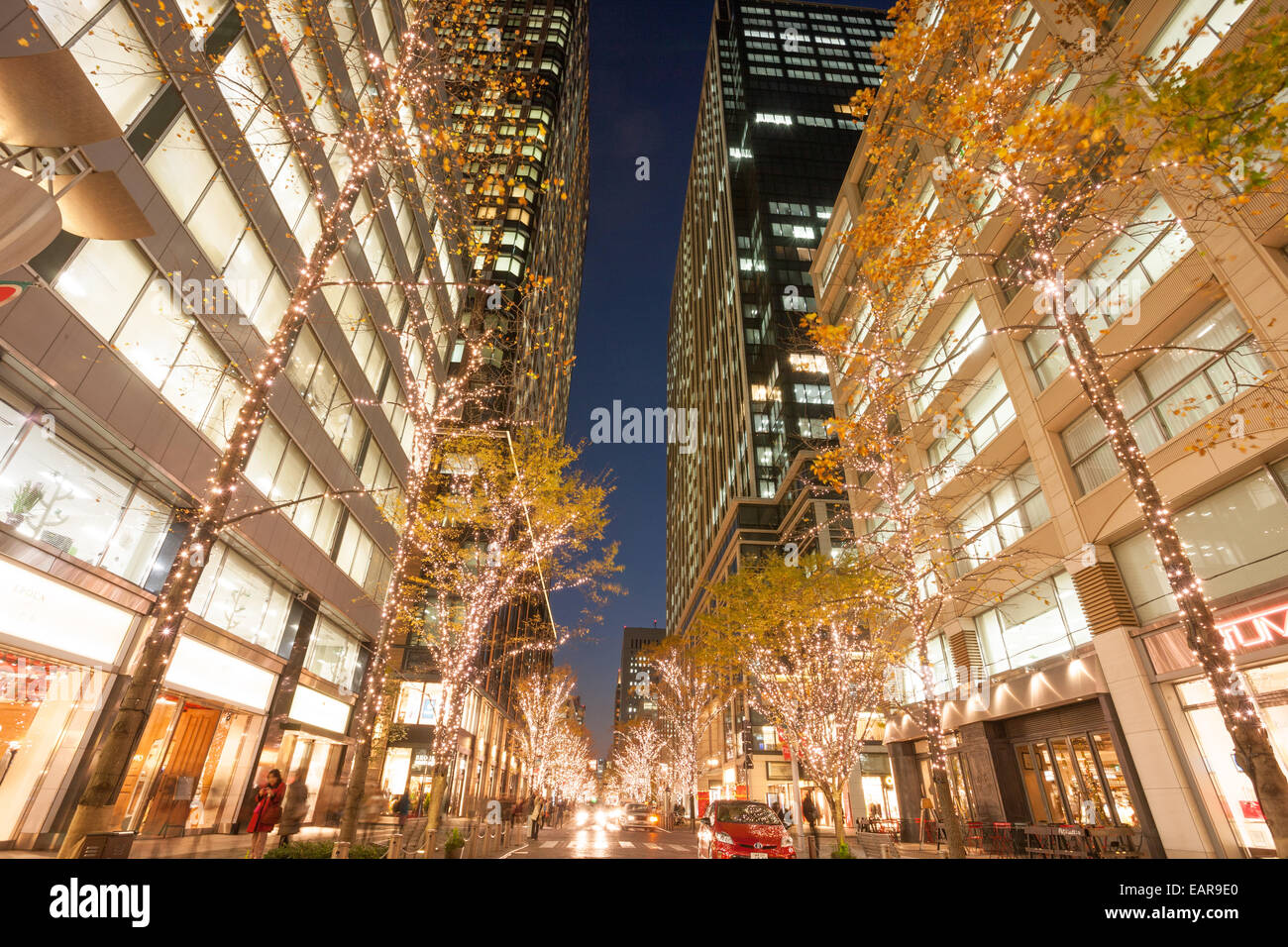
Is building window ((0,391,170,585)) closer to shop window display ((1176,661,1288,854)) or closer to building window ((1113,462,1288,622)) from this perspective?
building window ((1113,462,1288,622))

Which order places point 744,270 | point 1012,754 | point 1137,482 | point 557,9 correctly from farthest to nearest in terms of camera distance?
point 744,270
point 557,9
point 1012,754
point 1137,482

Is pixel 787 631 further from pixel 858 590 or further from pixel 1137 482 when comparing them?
pixel 1137 482

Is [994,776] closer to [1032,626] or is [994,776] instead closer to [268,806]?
[1032,626]

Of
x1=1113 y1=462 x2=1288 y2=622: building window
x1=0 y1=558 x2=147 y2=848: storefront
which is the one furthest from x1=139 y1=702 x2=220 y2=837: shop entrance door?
x1=1113 y1=462 x2=1288 y2=622: building window

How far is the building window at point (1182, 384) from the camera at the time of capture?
12.7 meters

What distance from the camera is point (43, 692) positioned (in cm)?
1095

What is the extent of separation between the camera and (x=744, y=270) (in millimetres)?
78188

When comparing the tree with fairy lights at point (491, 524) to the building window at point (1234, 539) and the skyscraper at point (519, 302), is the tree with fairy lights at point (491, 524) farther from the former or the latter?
the building window at point (1234, 539)

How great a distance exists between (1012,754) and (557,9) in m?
73.0

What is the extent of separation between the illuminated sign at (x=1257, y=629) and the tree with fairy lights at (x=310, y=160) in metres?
17.3

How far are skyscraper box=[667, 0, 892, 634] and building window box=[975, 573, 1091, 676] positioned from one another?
97.4ft

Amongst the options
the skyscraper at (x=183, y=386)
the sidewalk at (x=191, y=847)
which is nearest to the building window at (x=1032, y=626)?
the skyscraper at (x=183, y=386)

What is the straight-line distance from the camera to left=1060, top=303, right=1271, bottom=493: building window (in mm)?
12656
